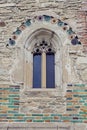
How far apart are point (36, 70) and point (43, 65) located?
0.17 meters

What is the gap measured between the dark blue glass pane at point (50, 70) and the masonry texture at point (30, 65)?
0.41 feet

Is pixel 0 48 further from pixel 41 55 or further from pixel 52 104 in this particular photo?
pixel 52 104

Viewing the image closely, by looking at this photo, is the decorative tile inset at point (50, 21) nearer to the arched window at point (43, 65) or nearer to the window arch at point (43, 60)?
the window arch at point (43, 60)

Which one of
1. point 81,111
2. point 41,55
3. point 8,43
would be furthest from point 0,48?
point 81,111

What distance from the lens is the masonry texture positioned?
7.70 metres

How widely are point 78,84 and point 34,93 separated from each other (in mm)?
827

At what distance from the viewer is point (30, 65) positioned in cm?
809

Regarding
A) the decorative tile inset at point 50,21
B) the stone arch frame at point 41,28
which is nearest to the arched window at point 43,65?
the stone arch frame at point 41,28

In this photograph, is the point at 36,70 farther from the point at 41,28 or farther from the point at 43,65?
the point at 41,28

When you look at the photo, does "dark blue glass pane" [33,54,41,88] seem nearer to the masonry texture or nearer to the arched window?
the arched window

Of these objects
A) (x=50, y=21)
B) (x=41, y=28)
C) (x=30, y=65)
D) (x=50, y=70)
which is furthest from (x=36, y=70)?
(x=50, y=21)

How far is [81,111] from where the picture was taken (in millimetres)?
7664

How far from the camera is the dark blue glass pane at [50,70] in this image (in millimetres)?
8062

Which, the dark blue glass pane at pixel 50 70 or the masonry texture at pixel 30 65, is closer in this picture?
the masonry texture at pixel 30 65
